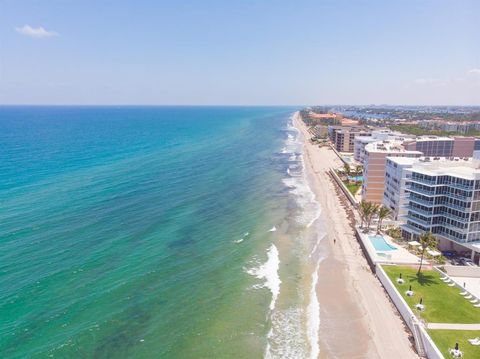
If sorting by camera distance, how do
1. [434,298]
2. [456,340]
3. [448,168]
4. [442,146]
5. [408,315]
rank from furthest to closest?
[442,146] < [448,168] < [434,298] < [408,315] < [456,340]

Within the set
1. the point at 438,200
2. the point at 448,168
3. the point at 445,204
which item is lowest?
the point at 445,204

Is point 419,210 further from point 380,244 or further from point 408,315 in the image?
point 408,315

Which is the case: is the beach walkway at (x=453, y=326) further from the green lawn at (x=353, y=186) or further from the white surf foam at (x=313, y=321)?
the green lawn at (x=353, y=186)

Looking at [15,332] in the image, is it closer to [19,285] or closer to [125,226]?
[19,285]

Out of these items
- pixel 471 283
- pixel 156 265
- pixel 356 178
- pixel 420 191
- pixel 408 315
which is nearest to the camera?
pixel 408 315

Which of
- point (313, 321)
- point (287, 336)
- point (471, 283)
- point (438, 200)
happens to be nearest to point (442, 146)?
point (438, 200)

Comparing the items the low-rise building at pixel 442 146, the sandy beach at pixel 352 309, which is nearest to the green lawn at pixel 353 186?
the sandy beach at pixel 352 309

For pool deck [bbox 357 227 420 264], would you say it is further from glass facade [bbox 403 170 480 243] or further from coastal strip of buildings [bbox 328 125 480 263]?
glass facade [bbox 403 170 480 243]

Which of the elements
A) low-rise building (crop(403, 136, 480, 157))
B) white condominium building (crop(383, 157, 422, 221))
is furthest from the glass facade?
low-rise building (crop(403, 136, 480, 157))

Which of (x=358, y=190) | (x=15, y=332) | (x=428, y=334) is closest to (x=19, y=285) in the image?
(x=15, y=332)
